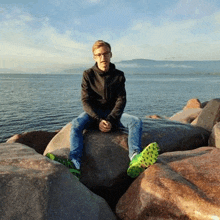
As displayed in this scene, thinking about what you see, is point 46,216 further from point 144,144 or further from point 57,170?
point 144,144

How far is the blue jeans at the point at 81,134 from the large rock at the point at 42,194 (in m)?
1.05

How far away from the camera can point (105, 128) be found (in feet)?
16.4

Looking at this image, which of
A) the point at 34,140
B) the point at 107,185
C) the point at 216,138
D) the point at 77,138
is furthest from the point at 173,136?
the point at 34,140

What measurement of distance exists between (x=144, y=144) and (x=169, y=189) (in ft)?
6.97

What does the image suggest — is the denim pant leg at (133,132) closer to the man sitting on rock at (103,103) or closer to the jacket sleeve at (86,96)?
the man sitting on rock at (103,103)

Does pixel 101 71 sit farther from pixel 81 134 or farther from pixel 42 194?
pixel 42 194

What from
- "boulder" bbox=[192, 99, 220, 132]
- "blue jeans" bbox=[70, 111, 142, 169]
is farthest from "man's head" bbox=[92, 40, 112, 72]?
"boulder" bbox=[192, 99, 220, 132]

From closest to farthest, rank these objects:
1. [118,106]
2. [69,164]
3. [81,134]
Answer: [69,164], [81,134], [118,106]

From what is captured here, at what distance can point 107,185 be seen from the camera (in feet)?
14.1

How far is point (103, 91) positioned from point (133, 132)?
127 cm

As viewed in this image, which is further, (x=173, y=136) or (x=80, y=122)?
(x=173, y=136)

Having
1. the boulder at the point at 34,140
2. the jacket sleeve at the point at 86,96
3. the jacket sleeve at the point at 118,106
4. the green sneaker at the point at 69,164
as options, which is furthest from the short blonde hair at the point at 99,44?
the boulder at the point at 34,140

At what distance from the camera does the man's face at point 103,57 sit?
15.7 ft

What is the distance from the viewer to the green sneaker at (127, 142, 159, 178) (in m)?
3.71
